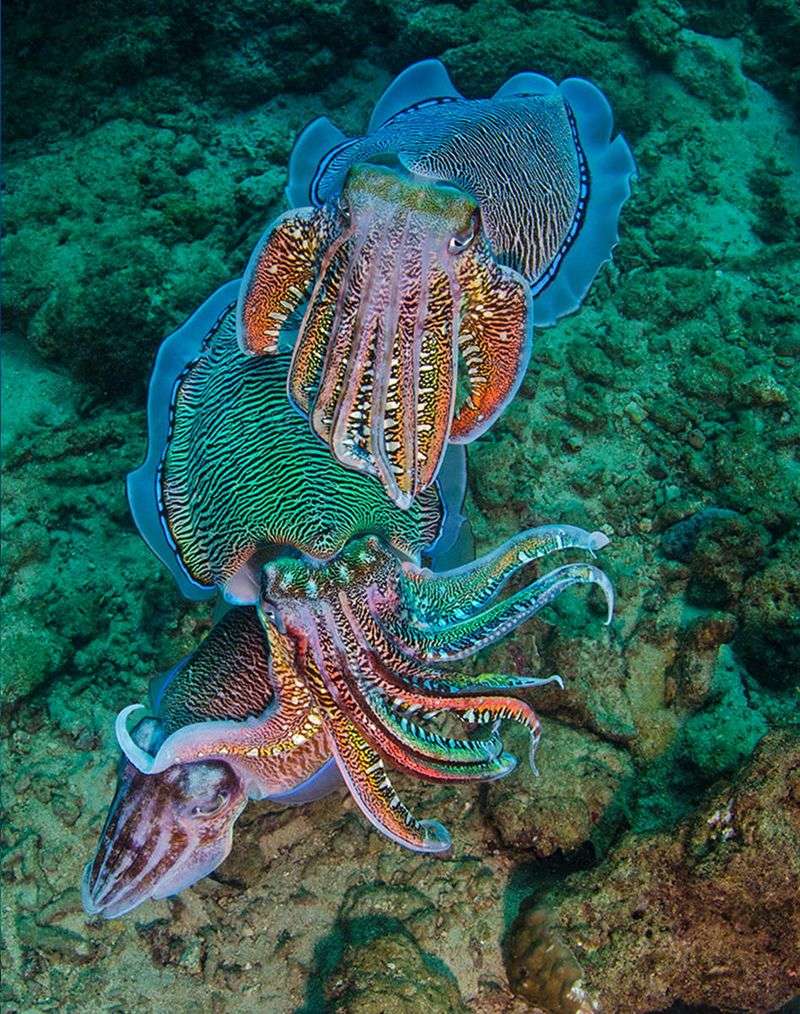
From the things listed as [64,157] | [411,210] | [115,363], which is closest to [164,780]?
[411,210]

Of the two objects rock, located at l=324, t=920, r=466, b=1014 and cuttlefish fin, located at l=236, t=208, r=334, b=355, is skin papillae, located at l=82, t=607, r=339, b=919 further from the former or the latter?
cuttlefish fin, located at l=236, t=208, r=334, b=355

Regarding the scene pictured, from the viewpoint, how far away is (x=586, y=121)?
4.62 metres

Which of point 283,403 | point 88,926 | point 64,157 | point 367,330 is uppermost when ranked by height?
point 367,330

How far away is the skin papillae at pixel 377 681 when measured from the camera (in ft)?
8.43

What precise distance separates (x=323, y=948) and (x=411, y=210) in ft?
9.10

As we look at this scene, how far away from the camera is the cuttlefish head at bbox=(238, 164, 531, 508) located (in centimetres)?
252

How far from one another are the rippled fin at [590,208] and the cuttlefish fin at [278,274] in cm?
148

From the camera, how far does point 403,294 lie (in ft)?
8.25

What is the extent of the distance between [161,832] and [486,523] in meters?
2.23

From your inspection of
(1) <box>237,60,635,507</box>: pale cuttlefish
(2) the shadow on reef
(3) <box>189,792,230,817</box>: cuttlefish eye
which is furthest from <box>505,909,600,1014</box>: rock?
(1) <box>237,60,635,507</box>: pale cuttlefish

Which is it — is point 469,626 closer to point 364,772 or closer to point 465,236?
point 364,772

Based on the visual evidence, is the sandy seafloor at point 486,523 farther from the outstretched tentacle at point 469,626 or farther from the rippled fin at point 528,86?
the rippled fin at point 528,86

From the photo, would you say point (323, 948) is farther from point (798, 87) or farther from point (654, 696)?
point (798, 87)

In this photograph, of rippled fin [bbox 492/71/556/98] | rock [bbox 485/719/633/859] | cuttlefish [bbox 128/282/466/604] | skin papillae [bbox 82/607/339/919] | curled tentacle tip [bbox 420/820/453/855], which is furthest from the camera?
rippled fin [bbox 492/71/556/98]
